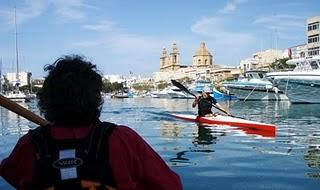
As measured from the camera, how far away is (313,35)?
100062 mm

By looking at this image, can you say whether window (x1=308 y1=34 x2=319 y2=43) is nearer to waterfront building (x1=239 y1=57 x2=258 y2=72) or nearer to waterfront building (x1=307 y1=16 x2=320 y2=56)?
waterfront building (x1=307 y1=16 x2=320 y2=56)

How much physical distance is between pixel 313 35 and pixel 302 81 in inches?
2290

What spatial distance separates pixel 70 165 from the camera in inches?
95.8

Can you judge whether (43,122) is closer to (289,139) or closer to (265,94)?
(289,139)

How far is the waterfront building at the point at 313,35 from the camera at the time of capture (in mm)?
97750

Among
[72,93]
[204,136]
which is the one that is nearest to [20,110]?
[72,93]

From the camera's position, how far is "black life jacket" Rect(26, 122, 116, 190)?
244 centimetres

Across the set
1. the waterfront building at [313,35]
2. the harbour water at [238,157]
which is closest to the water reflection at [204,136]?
the harbour water at [238,157]

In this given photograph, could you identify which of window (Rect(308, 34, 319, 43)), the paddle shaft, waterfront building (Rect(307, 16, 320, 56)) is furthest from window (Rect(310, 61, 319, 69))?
window (Rect(308, 34, 319, 43))

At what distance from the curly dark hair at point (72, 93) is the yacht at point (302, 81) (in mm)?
45686

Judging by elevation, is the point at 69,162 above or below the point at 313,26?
below

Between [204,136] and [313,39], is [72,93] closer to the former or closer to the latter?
[204,136]

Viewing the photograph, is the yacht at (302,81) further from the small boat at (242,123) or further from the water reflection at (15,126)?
the water reflection at (15,126)

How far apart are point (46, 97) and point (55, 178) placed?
1.66ft
